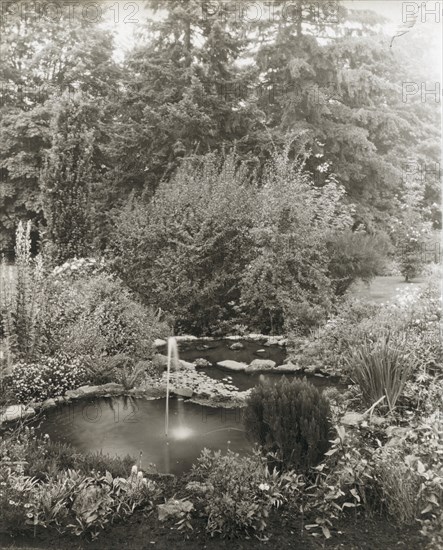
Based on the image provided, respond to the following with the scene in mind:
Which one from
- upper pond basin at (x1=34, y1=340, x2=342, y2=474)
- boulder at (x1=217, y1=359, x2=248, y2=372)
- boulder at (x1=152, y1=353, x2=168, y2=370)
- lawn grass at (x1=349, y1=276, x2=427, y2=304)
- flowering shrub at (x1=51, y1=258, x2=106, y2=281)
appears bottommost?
upper pond basin at (x1=34, y1=340, x2=342, y2=474)

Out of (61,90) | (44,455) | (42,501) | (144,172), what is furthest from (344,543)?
(61,90)

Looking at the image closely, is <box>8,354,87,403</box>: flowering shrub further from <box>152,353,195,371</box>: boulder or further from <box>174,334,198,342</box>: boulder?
<box>174,334,198,342</box>: boulder

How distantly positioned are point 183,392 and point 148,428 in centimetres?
84

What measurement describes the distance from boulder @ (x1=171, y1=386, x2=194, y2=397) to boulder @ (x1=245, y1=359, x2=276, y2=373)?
38.1 inches

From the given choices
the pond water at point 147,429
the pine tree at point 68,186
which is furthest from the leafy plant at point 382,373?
the pine tree at point 68,186

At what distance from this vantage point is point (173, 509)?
2861 mm

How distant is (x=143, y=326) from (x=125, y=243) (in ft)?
7.27

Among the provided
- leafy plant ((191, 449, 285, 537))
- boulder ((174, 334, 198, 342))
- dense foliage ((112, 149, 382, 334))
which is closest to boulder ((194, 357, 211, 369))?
boulder ((174, 334, 198, 342))

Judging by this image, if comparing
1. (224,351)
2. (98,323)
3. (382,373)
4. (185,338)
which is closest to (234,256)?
(185,338)

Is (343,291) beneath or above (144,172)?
beneath

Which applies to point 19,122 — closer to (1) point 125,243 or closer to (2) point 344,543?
(1) point 125,243

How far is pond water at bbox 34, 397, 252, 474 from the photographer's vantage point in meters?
3.81

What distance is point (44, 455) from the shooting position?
3.46 metres

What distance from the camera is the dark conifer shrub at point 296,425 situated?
9.93 feet
